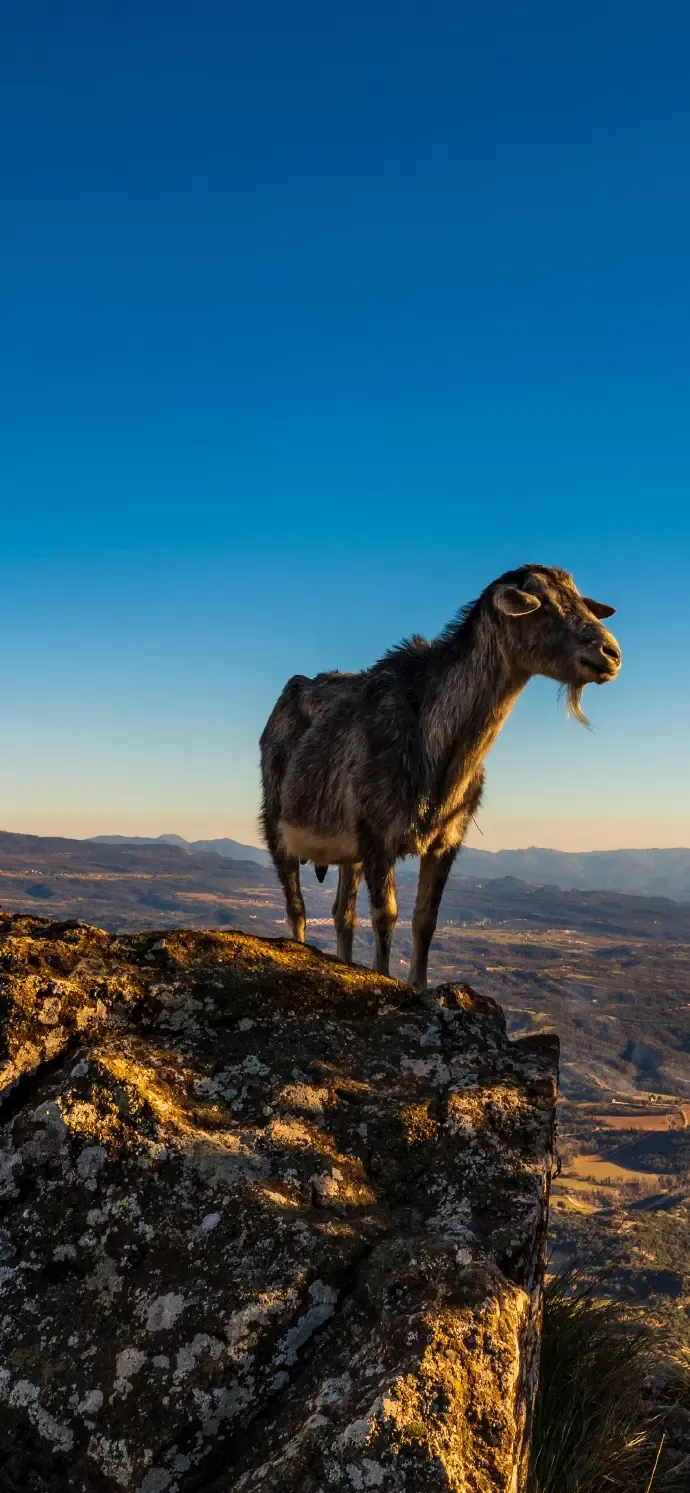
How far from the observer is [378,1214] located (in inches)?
141

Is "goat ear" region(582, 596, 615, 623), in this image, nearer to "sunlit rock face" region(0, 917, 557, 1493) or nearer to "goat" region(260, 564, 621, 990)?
"goat" region(260, 564, 621, 990)

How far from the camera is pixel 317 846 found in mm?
10758

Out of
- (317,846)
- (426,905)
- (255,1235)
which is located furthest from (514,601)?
(255,1235)

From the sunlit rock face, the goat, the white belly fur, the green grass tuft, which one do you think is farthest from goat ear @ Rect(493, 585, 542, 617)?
the green grass tuft

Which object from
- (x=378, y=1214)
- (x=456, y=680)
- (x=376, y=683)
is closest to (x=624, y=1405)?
(x=378, y=1214)

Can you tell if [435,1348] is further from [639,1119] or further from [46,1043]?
[639,1119]

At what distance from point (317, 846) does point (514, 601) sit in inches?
149

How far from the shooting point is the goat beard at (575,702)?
8.86 m

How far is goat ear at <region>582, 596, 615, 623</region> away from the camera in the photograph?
29.9 ft

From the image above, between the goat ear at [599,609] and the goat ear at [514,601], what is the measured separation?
2.40 ft

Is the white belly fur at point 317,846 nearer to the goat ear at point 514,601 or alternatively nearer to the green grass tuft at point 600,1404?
the goat ear at point 514,601

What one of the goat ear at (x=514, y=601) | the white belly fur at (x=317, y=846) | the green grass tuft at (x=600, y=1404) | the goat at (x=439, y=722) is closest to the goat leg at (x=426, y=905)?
the goat at (x=439, y=722)

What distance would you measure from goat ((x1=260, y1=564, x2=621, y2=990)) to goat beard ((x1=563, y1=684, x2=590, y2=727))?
0.05 ft

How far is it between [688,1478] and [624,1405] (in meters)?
0.37
